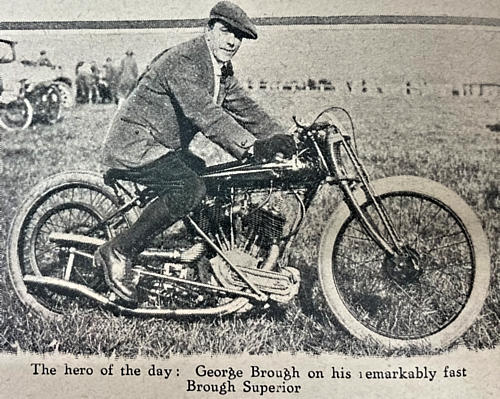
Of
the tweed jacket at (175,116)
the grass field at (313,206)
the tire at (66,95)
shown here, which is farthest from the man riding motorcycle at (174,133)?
the tire at (66,95)

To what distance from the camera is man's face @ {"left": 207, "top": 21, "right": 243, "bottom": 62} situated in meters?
3.07

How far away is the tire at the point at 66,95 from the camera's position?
3.20m

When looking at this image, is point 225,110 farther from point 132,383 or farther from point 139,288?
point 132,383

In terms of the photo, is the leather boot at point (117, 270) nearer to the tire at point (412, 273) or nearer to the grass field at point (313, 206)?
the grass field at point (313, 206)

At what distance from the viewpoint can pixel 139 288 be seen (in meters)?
3.05

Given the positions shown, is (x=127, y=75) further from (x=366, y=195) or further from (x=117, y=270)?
(x=366, y=195)

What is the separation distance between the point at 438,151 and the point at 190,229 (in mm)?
1222

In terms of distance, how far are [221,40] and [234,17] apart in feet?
0.40

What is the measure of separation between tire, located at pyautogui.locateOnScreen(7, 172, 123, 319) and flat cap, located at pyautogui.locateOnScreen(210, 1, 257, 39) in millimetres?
942

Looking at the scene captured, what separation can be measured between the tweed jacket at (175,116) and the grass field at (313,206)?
13 centimetres

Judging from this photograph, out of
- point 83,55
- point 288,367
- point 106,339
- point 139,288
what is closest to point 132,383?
point 106,339

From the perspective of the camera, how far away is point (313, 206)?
3059 millimetres

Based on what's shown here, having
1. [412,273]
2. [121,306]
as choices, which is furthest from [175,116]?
[412,273]

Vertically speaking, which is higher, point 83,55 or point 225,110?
point 83,55
